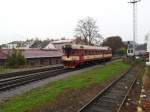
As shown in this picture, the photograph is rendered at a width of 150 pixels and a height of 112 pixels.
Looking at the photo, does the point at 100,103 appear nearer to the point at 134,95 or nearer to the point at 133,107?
the point at 133,107

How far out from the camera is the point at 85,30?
101 meters

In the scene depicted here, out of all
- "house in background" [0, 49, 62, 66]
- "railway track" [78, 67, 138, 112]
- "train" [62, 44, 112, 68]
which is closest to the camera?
"railway track" [78, 67, 138, 112]

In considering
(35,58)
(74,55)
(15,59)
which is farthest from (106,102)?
(35,58)

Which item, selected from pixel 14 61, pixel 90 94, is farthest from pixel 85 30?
pixel 90 94

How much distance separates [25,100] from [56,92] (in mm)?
2908

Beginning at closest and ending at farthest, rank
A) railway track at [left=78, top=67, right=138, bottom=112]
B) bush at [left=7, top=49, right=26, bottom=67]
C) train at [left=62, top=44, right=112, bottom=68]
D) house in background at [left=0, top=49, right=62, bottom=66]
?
railway track at [left=78, top=67, right=138, bottom=112] → train at [left=62, top=44, right=112, bottom=68] → bush at [left=7, top=49, right=26, bottom=67] → house in background at [left=0, top=49, right=62, bottom=66]

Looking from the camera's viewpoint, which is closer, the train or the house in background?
the train

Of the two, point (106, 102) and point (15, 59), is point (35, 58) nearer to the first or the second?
point (15, 59)

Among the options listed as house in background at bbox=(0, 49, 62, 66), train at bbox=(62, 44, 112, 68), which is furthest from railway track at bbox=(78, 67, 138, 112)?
house in background at bbox=(0, 49, 62, 66)

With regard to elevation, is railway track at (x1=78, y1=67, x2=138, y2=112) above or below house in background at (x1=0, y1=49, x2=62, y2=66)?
below

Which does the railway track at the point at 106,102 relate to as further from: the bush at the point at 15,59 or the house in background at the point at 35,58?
the house in background at the point at 35,58

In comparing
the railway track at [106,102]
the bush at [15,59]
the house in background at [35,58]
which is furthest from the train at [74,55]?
Answer: the railway track at [106,102]

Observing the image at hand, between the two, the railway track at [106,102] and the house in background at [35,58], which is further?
the house in background at [35,58]

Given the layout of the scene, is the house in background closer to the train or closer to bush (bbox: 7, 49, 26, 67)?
bush (bbox: 7, 49, 26, 67)
